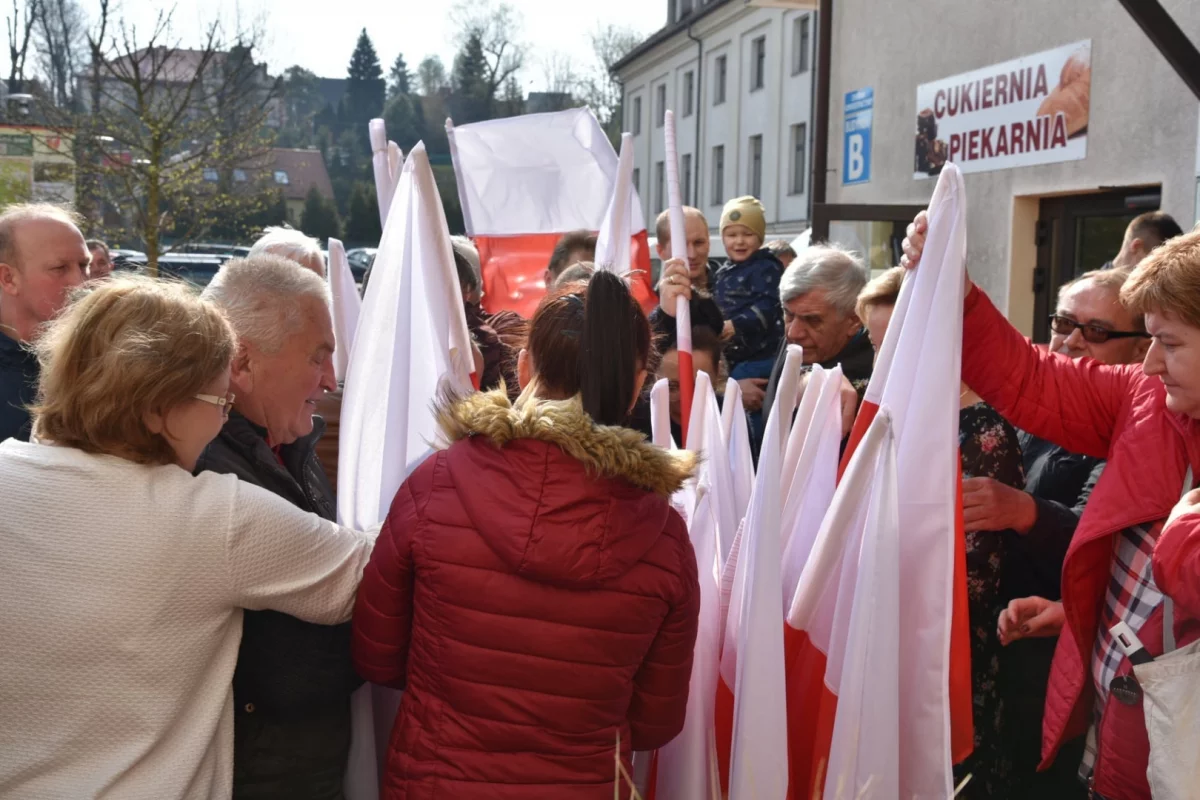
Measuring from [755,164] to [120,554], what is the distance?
30456 millimetres

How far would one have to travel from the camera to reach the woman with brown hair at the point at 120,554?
1.85 m

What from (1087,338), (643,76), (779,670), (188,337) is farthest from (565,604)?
(643,76)

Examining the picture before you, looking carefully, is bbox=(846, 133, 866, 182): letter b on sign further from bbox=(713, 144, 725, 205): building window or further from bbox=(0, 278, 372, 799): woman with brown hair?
bbox=(713, 144, 725, 205): building window

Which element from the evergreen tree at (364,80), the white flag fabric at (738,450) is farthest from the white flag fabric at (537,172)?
the evergreen tree at (364,80)

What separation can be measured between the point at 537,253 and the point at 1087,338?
2391 millimetres

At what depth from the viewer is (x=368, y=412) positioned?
261 cm

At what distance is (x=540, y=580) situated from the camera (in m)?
1.93

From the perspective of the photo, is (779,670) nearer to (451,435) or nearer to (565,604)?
(565,604)

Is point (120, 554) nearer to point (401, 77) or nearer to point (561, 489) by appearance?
point (561, 489)

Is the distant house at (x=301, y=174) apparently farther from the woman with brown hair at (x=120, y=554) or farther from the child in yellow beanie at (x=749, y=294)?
the woman with brown hair at (x=120, y=554)

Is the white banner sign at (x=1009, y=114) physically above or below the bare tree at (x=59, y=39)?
below

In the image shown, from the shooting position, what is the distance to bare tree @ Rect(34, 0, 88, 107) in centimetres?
3428

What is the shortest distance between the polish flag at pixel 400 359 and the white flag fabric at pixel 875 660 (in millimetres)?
899

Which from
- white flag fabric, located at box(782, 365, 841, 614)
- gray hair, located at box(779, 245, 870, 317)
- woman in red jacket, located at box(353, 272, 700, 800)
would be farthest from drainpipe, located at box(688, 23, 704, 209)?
woman in red jacket, located at box(353, 272, 700, 800)
